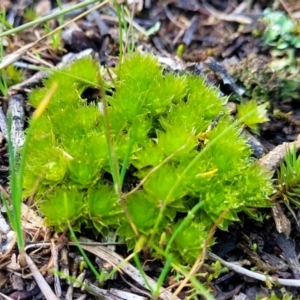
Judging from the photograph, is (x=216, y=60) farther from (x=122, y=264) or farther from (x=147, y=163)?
(x=122, y=264)

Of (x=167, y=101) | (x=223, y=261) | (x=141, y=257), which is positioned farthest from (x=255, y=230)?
(x=167, y=101)

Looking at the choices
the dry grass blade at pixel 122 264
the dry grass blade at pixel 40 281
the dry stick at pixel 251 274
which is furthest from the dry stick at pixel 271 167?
the dry grass blade at pixel 40 281

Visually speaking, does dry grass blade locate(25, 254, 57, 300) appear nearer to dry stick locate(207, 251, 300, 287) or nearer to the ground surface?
the ground surface

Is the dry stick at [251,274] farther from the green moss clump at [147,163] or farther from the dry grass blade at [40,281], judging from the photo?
the dry grass blade at [40,281]

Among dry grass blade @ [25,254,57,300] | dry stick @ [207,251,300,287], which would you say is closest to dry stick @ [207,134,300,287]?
dry stick @ [207,251,300,287]

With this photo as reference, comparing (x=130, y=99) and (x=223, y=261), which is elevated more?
(x=130, y=99)

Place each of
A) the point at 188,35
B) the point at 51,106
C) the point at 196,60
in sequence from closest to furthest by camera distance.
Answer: the point at 51,106 < the point at 196,60 < the point at 188,35

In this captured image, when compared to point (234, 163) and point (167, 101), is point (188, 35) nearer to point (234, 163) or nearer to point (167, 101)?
point (167, 101)
